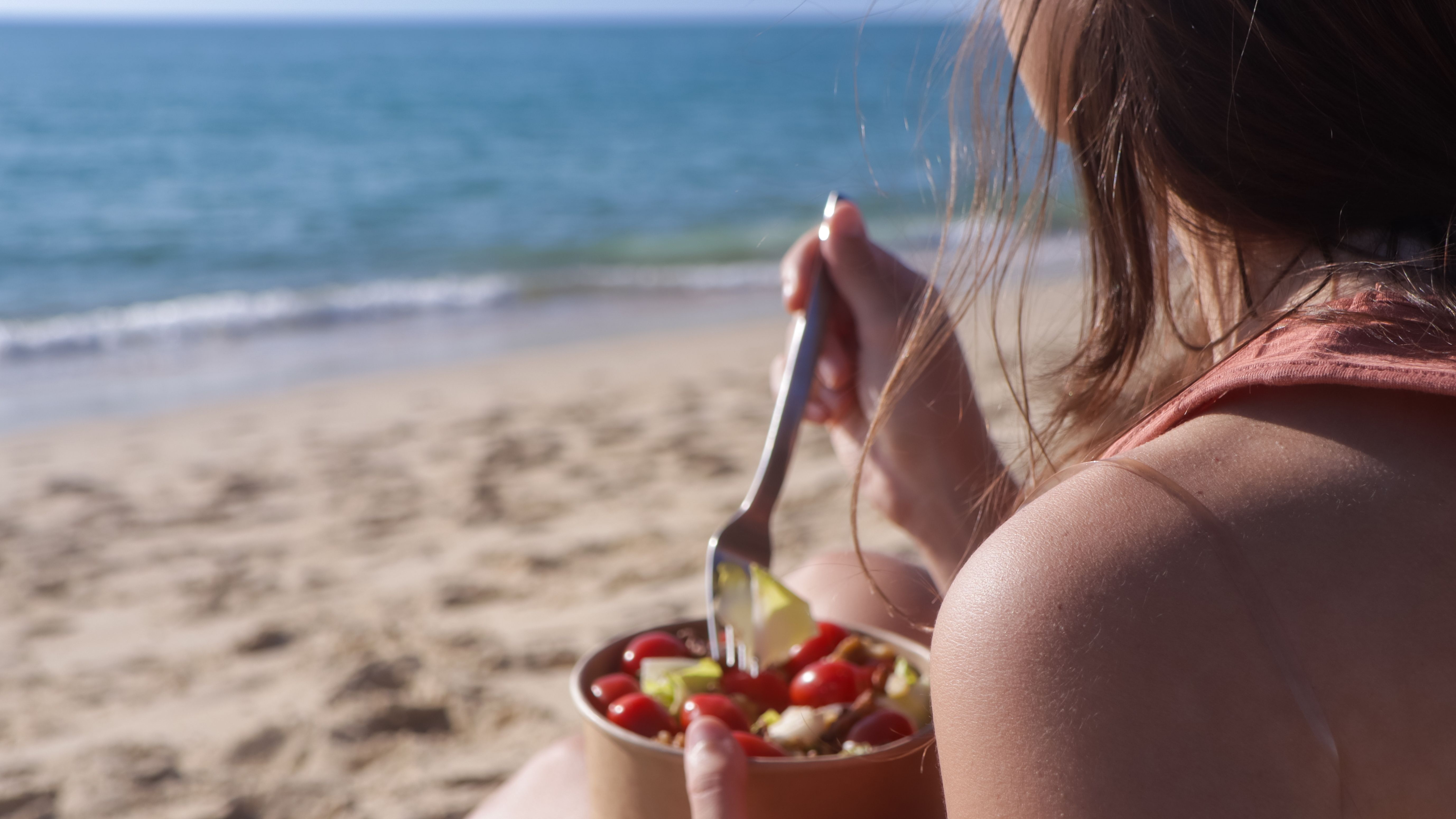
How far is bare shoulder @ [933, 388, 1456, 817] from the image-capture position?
1.71 feet

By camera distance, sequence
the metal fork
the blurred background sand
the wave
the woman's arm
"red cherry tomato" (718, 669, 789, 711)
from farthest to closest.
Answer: the wave
the blurred background sand
the metal fork
"red cherry tomato" (718, 669, 789, 711)
the woman's arm

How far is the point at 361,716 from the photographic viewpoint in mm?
2064

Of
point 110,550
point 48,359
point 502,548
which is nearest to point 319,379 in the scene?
point 48,359

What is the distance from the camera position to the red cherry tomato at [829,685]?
0.92 meters

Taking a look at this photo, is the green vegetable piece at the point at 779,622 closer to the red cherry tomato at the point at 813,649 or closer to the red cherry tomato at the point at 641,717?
the red cherry tomato at the point at 813,649

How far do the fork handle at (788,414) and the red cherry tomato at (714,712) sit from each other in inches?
9.6

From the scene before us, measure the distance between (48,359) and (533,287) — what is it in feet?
9.52

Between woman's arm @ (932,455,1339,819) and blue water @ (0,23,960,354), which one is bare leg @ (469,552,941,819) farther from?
woman's arm @ (932,455,1339,819)

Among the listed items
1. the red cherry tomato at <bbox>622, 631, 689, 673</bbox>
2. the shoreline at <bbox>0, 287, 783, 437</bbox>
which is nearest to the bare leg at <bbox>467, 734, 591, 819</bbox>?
the red cherry tomato at <bbox>622, 631, 689, 673</bbox>

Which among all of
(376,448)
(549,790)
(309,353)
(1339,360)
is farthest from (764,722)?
(309,353)

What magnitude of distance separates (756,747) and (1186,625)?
379 mm

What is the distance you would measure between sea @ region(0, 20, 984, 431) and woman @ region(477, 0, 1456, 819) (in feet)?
0.80

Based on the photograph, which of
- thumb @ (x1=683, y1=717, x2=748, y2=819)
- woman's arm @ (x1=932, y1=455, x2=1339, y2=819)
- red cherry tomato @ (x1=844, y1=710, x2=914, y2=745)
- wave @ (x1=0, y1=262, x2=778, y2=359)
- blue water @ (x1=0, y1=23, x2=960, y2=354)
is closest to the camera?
woman's arm @ (x1=932, y1=455, x2=1339, y2=819)

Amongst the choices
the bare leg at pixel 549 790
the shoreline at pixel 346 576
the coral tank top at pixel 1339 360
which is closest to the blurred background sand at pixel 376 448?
the shoreline at pixel 346 576
